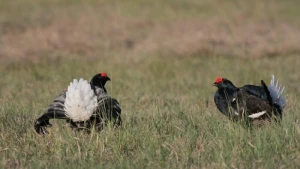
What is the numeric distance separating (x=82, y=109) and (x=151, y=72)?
23.7 feet

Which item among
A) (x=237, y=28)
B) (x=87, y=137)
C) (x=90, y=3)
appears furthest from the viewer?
(x=90, y=3)

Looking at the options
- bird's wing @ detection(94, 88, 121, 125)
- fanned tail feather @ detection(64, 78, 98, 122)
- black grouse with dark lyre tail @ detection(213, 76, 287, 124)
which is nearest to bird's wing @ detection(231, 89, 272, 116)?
black grouse with dark lyre tail @ detection(213, 76, 287, 124)

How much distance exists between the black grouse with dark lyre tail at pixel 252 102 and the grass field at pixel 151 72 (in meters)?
0.18

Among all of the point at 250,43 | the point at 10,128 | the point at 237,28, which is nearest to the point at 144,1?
the point at 237,28

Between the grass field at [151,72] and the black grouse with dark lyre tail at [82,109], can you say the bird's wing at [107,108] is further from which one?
the grass field at [151,72]

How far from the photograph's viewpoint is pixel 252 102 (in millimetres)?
7234

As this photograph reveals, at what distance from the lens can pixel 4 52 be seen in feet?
49.6

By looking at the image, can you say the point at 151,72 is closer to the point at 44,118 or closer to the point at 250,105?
the point at 250,105

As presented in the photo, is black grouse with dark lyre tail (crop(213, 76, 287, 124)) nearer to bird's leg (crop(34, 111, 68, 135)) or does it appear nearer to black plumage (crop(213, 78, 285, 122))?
black plumage (crop(213, 78, 285, 122))

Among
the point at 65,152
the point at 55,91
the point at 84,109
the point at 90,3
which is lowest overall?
the point at 65,152

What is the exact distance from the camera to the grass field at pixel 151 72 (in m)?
6.16

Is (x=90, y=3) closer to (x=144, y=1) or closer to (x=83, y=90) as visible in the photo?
(x=144, y=1)

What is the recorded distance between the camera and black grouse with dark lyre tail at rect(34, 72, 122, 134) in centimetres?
647

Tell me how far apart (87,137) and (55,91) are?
15.2ft
